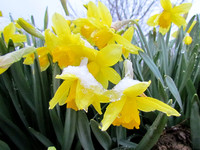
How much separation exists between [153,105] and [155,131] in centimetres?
8

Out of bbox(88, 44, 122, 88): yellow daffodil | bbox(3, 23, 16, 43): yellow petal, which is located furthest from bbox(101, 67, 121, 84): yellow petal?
bbox(3, 23, 16, 43): yellow petal

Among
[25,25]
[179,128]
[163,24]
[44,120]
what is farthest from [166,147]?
[163,24]

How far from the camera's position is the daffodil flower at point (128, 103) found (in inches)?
16.9

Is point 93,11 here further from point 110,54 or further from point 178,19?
point 178,19

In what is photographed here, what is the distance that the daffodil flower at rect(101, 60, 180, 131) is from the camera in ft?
1.41

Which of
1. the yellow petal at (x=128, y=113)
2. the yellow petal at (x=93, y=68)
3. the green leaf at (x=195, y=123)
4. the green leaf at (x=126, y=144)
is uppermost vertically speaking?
the yellow petal at (x=93, y=68)

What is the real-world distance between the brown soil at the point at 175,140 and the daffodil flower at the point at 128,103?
0.69 ft

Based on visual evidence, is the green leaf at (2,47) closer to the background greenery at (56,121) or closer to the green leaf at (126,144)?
the background greenery at (56,121)

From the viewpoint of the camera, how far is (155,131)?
0.48 meters

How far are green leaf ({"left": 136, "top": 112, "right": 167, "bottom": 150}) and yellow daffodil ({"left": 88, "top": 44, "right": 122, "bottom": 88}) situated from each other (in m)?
0.18

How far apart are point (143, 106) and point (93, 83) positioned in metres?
0.17

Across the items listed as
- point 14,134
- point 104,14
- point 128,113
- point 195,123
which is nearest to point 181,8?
point 104,14

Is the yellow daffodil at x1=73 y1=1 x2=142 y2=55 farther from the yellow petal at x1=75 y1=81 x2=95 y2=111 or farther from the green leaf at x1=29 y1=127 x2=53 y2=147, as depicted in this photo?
the green leaf at x1=29 y1=127 x2=53 y2=147

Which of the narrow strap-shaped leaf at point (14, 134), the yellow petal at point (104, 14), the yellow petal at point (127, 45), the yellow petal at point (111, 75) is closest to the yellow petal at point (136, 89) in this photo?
the yellow petal at point (111, 75)
